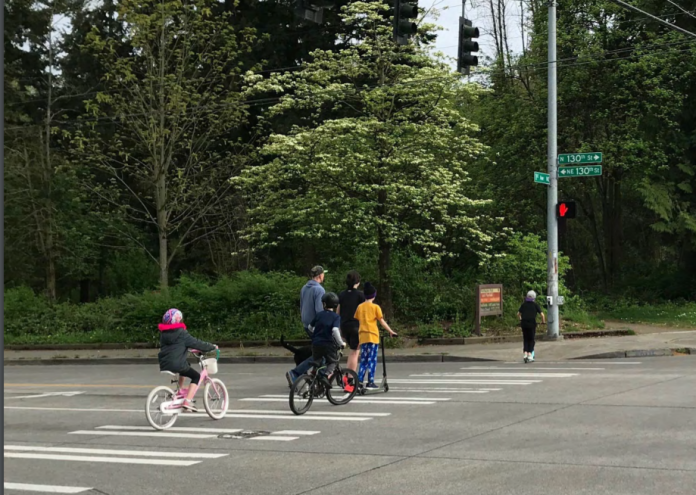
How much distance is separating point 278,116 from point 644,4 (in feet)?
47.6

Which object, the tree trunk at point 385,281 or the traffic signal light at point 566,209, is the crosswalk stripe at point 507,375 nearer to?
the traffic signal light at point 566,209

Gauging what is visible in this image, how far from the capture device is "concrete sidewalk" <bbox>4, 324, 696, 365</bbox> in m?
20.5

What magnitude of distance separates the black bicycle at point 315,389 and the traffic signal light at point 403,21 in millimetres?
5835

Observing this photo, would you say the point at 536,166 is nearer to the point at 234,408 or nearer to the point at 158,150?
the point at 158,150

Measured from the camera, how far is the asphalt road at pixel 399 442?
24.9 ft

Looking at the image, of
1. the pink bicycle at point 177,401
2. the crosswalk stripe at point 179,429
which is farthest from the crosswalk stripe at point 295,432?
the pink bicycle at point 177,401

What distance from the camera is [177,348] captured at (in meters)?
11.6

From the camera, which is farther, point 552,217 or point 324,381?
point 552,217

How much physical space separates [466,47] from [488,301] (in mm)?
9412

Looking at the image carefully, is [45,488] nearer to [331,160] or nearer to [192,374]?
[192,374]

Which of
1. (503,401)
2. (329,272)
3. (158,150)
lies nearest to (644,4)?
(329,272)

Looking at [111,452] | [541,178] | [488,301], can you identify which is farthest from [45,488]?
[488,301]

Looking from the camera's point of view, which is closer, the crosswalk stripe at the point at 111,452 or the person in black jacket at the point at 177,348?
the crosswalk stripe at the point at 111,452

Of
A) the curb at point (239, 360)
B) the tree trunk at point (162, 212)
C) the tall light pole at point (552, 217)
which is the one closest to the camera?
the curb at point (239, 360)
